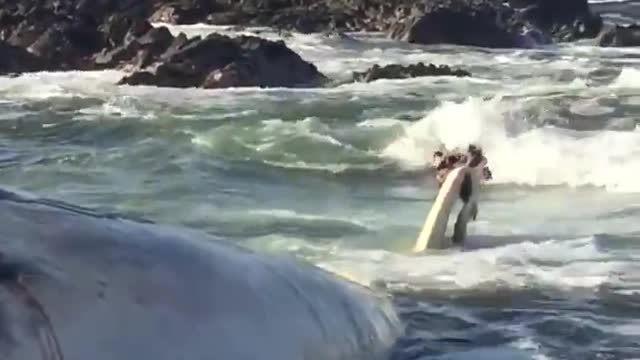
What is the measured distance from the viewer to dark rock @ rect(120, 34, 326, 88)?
24.2m

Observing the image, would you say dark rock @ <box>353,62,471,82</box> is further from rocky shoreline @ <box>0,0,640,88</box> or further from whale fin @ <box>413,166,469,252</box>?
whale fin @ <box>413,166,469,252</box>

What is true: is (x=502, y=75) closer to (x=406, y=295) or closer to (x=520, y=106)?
(x=520, y=106)

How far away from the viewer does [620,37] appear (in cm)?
3609

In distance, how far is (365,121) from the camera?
19.4 m

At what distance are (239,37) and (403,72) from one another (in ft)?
10.6

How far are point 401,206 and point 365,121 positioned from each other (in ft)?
26.7

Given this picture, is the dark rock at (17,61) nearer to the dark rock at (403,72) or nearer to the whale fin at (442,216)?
the dark rock at (403,72)

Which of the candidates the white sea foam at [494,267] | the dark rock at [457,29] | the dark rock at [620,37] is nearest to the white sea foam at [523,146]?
the white sea foam at [494,267]

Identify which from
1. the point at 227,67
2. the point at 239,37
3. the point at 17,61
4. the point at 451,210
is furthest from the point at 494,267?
the point at 17,61

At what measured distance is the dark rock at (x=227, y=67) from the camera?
24161 mm

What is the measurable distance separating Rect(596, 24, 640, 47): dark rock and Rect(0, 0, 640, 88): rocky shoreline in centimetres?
4

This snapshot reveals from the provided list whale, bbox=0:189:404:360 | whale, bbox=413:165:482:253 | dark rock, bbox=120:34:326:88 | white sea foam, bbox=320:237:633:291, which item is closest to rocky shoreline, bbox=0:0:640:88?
dark rock, bbox=120:34:326:88

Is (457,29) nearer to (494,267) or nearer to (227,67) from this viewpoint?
(227,67)

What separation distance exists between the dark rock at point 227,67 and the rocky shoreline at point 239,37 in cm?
2
